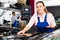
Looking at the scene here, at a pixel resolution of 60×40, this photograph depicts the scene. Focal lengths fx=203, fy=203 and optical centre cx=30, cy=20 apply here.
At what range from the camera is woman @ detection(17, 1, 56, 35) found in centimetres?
274

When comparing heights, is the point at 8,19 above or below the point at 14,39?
above

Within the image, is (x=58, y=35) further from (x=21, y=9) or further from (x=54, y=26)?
(x=21, y=9)

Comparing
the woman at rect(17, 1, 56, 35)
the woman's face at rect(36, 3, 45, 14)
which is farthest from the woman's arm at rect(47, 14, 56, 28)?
the woman's face at rect(36, 3, 45, 14)

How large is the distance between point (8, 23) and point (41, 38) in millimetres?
497

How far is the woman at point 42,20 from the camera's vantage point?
2.74m

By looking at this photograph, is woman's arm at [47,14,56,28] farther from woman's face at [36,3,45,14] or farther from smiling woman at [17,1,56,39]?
woman's face at [36,3,45,14]

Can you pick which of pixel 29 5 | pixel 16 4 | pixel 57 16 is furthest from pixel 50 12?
pixel 16 4

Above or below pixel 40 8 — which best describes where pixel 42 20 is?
below

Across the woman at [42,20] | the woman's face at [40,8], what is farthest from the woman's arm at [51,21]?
the woman's face at [40,8]

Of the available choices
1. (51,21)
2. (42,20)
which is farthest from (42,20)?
(51,21)

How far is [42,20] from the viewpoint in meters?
2.75

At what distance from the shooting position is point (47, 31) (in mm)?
2746

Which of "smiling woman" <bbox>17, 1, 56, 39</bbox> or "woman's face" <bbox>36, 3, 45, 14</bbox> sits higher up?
"woman's face" <bbox>36, 3, 45, 14</bbox>

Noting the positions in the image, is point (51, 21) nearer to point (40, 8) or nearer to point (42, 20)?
point (42, 20)
